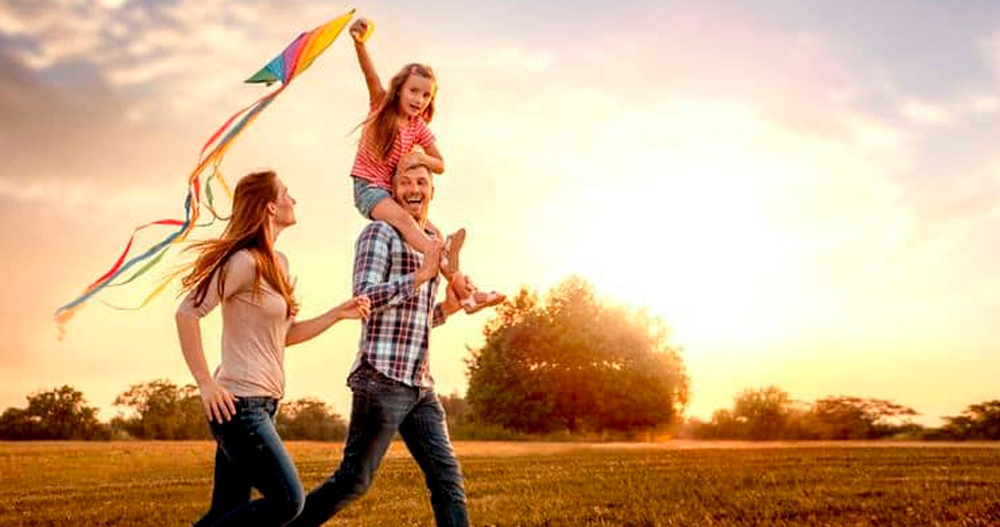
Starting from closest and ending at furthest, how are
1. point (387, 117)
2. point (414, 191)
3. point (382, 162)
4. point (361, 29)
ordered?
point (414, 191), point (382, 162), point (387, 117), point (361, 29)

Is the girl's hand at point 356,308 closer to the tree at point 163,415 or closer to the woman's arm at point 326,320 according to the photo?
the woman's arm at point 326,320

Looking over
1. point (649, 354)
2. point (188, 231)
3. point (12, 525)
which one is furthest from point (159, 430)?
point (188, 231)

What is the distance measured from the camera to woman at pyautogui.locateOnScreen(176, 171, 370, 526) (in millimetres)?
4844

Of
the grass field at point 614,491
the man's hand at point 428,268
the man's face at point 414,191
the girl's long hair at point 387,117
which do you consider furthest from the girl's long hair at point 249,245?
the grass field at point 614,491

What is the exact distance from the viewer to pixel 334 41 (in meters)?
6.62

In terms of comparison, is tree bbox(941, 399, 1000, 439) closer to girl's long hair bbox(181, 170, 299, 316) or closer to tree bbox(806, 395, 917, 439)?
tree bbox(806, 395, 917, 439)

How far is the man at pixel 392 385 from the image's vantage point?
5312 millimetres

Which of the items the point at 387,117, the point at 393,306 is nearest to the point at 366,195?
the point at 387,117

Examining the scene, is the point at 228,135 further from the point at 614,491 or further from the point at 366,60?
the point at 614,491

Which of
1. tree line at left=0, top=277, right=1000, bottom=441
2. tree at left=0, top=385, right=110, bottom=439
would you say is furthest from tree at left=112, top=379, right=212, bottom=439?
tree line at left=0, top=277, right=1000, bottom=441

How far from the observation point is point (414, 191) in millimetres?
5836

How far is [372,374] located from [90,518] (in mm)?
7063

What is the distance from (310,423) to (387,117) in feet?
87.1

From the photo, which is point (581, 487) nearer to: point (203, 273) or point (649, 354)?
point (203, 273)
